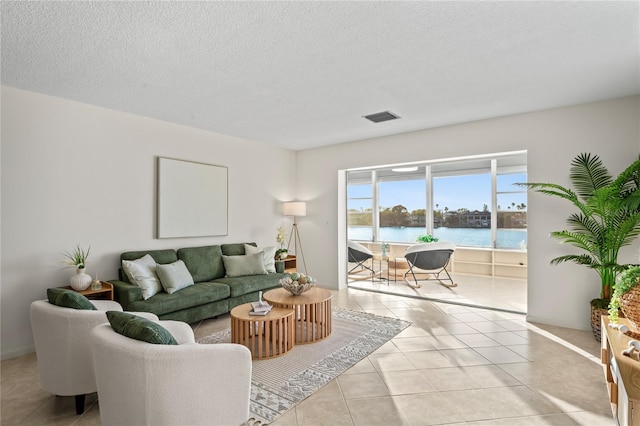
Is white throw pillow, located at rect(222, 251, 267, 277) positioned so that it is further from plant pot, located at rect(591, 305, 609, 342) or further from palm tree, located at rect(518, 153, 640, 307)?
plant pot, located at rect(591, 305, 609, 342)

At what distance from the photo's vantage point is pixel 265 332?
3.04m

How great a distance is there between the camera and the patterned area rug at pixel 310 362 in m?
2.36

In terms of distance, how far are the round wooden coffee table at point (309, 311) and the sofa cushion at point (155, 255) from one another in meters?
1.53

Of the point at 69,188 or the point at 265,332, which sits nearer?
the point at 265,332

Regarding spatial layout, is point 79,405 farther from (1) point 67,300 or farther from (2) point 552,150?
(2) point 552,150

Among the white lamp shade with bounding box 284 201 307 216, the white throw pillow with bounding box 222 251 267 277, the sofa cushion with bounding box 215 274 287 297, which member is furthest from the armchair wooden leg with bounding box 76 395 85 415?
the white lamp shade with bounding box 284 201 307 216

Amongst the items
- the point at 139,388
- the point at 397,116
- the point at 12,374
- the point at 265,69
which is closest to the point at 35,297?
the point at 12,374

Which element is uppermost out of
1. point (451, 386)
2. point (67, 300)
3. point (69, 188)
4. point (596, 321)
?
point (69, 188)

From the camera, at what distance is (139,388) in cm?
156

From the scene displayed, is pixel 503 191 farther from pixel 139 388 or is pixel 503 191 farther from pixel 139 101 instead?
pixel 139 388

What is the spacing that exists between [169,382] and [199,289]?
2.49 m

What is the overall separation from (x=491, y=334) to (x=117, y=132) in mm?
5071

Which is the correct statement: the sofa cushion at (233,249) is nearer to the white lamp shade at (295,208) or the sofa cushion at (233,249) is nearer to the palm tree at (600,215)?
the white lamp shade at (295,208)

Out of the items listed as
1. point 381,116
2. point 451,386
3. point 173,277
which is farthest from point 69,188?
point 451,386
